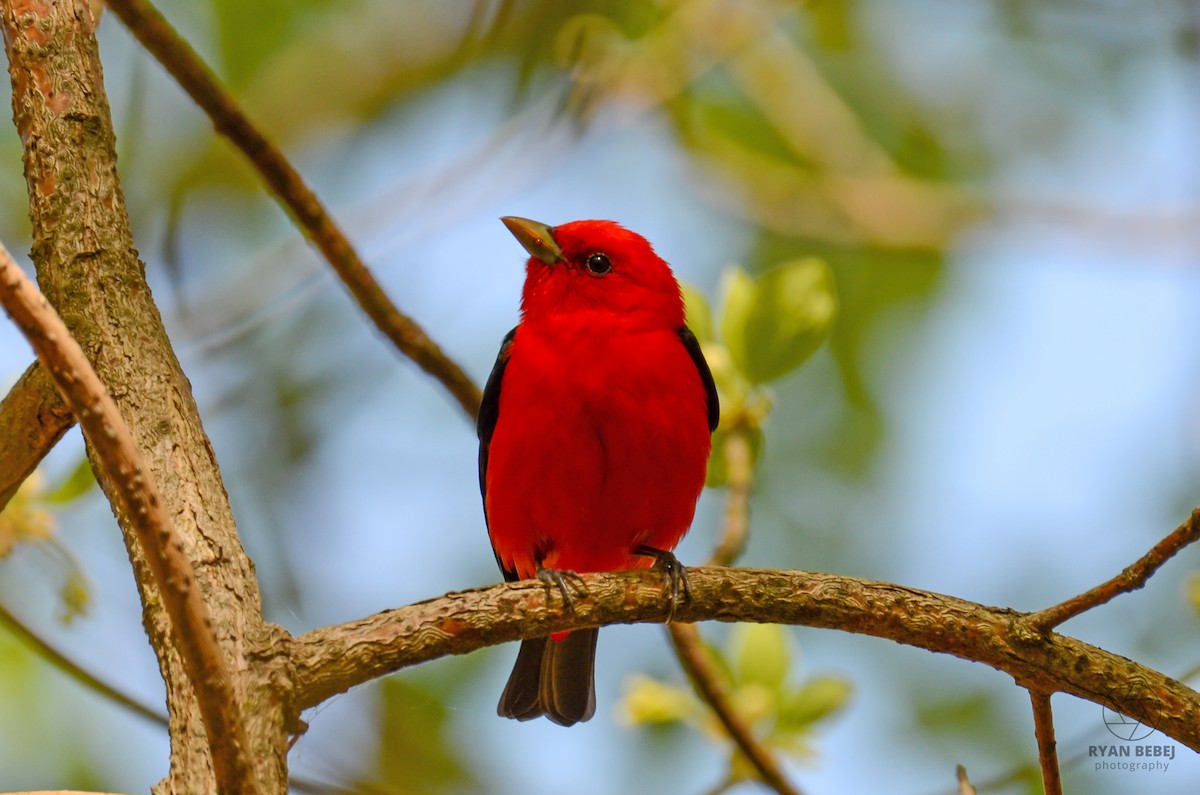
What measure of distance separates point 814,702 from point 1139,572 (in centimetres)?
214

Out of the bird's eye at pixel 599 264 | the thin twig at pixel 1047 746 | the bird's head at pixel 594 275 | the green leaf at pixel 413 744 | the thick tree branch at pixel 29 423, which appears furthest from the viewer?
the bird's eye at pixel 599 264

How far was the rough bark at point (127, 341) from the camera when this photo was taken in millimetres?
2846

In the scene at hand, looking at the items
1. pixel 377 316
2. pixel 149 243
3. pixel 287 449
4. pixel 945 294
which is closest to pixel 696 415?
pixel 377 316

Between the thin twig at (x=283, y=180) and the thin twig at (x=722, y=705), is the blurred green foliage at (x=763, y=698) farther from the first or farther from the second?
the thin twig at (x=283, y=180)

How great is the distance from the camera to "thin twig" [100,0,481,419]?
4.45 m

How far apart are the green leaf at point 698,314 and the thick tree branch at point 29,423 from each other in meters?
2.86

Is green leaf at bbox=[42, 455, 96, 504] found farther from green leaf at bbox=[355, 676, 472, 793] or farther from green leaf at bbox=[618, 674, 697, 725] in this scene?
green leaf at bbox=[618, 674, 697, 725]

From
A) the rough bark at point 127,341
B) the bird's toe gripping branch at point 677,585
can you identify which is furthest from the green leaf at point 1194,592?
the rough bark at point 127,341

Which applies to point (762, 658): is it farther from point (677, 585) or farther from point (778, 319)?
point (677, 585)

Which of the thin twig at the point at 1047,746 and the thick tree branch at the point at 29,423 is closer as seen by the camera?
the thin twig at the point at 1047,746

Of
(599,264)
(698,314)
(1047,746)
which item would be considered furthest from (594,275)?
(1047,746)

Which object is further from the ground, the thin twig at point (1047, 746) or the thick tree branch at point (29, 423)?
the thick tree branch at point (29, 423)

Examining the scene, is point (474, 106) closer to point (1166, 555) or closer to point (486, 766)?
point (486, 766)

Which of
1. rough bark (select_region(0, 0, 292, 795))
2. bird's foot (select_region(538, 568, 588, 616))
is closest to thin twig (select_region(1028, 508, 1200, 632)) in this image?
bird's foot (select_region(538, 568, 588, 616))
